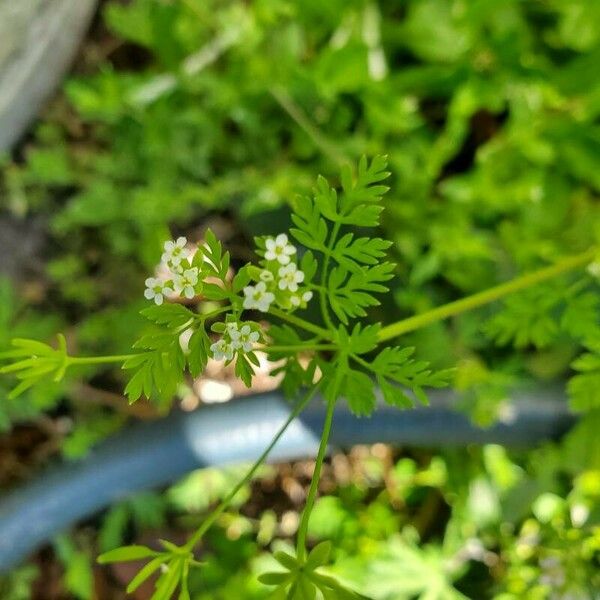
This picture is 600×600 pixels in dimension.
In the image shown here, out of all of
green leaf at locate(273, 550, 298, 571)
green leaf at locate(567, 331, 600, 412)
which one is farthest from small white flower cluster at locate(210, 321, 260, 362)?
green leaf at locate(567, 331, 600, 412)

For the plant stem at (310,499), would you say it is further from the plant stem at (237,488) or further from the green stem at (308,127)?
the green stem at (308,127)

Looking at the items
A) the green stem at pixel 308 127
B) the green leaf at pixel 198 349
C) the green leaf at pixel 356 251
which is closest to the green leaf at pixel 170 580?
the green leaf at pixel 198 349

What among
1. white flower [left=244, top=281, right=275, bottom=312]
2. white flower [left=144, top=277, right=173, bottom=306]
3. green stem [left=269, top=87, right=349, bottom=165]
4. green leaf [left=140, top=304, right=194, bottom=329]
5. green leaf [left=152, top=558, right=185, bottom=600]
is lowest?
green stem [left=269, top=87, right=349, bottom=165]

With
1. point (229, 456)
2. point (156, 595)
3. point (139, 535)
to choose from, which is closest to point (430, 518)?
point (229, 456)

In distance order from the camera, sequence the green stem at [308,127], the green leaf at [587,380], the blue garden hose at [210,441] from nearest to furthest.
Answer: the green leaf at [587,380]
the blue garden hose at [210,441]
the green stem at [308,127]

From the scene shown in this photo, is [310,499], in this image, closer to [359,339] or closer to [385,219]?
[359,339]

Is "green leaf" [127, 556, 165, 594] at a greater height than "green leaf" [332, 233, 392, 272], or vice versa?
"green leaf" [332, 233, 392, 272]

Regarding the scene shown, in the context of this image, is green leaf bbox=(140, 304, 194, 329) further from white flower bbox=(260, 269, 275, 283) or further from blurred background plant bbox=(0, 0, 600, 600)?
blurred background plant bbox=(0, 0, 600, 600)

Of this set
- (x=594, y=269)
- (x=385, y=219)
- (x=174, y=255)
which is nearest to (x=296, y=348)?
(x=174, y=255)
